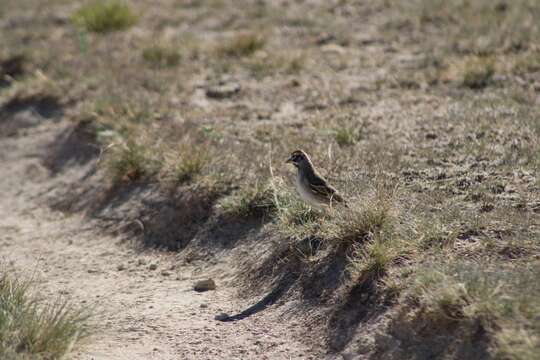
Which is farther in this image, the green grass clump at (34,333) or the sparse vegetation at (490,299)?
the green grass clump at (34,333)

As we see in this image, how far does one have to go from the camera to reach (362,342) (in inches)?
251

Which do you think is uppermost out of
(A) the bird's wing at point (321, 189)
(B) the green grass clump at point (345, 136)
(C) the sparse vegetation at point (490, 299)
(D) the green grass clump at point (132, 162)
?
(A) the bird's wing at point (321, 189)

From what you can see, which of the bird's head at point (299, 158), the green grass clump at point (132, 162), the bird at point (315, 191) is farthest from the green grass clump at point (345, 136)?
the bird at point (315, 191)

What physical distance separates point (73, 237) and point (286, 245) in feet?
10.3

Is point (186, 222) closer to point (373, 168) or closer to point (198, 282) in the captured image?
point (198, 282)

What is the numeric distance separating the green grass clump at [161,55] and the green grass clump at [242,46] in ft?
2.51

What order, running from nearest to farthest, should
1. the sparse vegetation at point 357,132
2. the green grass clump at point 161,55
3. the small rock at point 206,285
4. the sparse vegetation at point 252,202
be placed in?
the sparse vegetation at point 357,132
the small rock at point 206,285
the sparse vegetation at point 252,202
the green grass clump at point 161,55

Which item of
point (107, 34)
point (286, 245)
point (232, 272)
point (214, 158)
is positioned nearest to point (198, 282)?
point (232, 272)

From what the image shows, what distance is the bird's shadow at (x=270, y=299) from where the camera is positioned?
24.3 ft

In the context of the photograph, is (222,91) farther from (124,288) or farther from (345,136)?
(124,288)

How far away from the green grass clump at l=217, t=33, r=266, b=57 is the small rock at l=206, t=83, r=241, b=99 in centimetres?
170

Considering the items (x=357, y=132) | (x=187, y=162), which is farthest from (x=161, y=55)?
(x=357, y=132)

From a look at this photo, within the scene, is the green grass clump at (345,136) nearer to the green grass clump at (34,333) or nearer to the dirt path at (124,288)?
the dirt path at (124,288)

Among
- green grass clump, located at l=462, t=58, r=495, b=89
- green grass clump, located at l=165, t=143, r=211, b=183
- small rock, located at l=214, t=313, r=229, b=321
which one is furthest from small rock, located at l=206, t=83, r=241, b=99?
small rock, located at l=214, t=313, r=229, b=321
